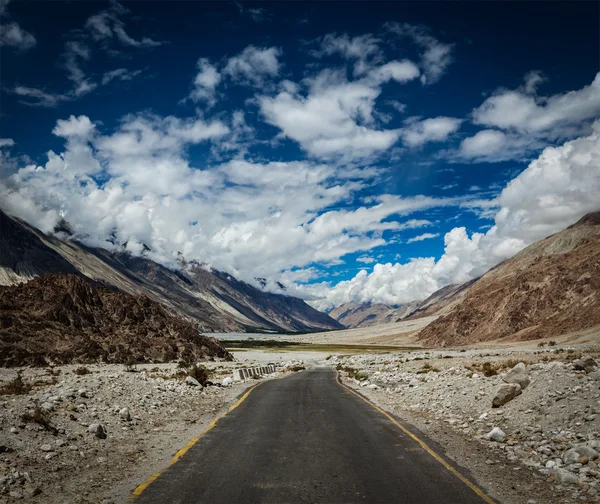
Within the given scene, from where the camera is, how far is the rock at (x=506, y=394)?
15.3m

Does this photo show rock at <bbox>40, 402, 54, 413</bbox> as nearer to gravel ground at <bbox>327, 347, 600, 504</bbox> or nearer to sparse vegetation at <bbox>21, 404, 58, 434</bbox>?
sparse vegetation at <bbox>21, 404, 58, 434</bbox>

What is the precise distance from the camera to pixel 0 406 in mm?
12109

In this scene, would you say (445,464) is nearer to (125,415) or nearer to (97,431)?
(97,431)

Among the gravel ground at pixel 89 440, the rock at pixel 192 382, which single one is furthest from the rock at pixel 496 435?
the rock at pixel 192 382

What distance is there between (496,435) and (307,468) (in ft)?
20.5

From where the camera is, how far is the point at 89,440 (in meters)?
11.3

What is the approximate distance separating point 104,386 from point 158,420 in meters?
5.27

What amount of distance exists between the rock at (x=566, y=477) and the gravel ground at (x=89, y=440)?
849 centimetres

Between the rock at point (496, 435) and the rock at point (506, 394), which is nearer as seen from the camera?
the rock at point (496, 435)

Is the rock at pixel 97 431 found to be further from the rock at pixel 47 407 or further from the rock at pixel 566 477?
the rock at pixel 566 477

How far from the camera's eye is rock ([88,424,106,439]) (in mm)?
11688

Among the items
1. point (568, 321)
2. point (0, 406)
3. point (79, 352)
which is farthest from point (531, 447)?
point (568, 321)

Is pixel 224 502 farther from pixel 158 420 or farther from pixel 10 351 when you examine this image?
pixel 10 351

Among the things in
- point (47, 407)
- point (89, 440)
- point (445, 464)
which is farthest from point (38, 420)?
point (445, 464)
